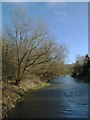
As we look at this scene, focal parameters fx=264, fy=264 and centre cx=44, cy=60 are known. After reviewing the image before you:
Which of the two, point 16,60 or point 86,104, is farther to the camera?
point 16,60

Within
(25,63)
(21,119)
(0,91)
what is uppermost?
(25,63)

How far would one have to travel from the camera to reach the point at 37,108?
1769 cm

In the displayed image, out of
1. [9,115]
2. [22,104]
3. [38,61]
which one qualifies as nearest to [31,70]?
[38,61]

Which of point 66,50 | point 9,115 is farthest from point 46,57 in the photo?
point 9,115

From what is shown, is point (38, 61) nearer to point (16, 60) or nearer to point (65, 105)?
point (16, 60)

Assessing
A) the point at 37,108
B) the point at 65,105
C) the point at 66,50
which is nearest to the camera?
the point at 37,108

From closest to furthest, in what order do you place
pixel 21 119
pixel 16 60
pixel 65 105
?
pixel 21 119 → pixel 65 105 → pixel 16 60

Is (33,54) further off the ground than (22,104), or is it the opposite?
(33,54)

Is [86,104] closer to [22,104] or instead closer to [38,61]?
[22,104]

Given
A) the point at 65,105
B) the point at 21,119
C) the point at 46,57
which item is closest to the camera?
the point at 21,119

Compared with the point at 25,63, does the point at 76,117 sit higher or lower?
lower

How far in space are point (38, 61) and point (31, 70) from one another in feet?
5.34

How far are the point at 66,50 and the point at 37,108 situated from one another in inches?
841

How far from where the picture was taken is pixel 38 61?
3519cm
